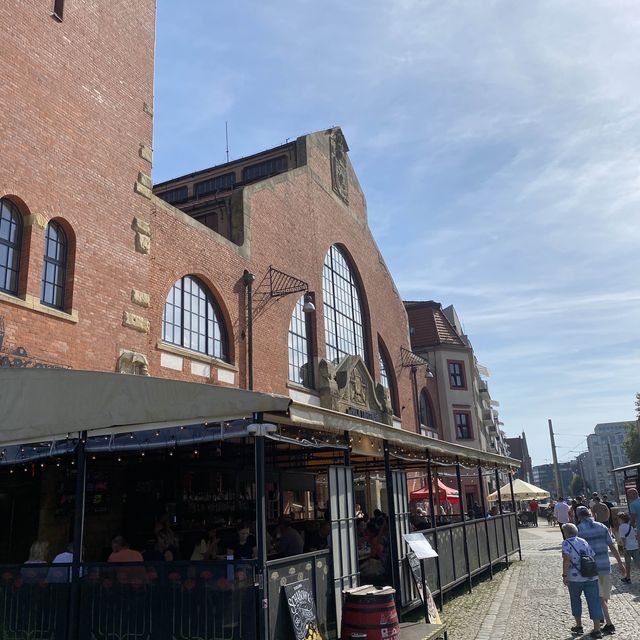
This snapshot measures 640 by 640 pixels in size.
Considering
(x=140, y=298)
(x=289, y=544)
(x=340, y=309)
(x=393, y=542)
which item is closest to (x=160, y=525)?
(x=289, y=544)

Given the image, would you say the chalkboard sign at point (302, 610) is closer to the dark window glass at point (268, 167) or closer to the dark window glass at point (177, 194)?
the dark window glass at point (268, 167)

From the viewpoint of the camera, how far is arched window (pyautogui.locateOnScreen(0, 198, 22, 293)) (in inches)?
445

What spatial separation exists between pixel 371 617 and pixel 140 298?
362 inches

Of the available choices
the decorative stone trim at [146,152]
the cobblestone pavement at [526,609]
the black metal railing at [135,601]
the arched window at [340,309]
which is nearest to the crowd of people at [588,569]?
the cobblestone pavement at [526,609]

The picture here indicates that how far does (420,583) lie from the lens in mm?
10797

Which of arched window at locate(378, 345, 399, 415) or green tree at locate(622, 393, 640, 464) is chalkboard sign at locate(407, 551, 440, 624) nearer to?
arched window at locate(378, 345, 399, 415)

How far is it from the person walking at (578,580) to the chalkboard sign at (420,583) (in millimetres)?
1971

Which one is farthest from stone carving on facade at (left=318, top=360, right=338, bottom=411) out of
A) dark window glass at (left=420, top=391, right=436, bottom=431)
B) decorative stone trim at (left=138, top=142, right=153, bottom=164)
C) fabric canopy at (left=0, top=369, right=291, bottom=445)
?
fabric canopy at (left=0, top=369, right=291, bottom=445)

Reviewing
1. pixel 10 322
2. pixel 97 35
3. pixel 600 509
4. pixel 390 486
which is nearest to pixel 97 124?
pixel 97 35

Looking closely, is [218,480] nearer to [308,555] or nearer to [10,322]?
[10,322]

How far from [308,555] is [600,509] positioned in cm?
1075

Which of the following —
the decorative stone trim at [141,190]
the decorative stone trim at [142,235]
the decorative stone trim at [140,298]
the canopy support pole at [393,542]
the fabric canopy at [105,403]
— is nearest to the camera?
the fabric canopy at [105,403]

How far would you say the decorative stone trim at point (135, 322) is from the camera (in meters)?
13.6

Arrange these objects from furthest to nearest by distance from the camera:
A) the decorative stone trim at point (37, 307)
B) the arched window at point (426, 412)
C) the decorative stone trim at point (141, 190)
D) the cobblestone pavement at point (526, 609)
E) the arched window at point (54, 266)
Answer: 1. the arched window at point (426, 412)
2. the decorative stone trim at point (141, 190)
3. the arched window at point (54, 266)
4. the decorative stone trim at point (37, 307)
5. the cobblestone pavement at point (526, 609)
